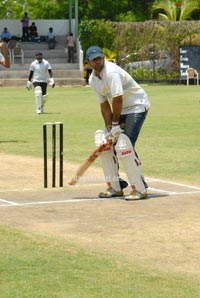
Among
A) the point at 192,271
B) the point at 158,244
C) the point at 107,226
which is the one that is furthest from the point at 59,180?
the point at 192,271

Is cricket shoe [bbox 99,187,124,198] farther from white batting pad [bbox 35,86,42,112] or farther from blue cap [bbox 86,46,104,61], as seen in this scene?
white batting pad [bbox 35,86,42,112]

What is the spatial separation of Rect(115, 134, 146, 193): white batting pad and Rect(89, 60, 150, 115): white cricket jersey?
0.50 metres

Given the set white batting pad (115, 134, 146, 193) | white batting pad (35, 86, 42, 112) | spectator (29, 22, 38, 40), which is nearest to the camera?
white batting pad (115, 134, 146, 193)

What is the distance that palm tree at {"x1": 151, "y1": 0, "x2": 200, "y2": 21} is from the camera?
78375 mm

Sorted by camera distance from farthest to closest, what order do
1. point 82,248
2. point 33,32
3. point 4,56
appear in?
point 33,32, point 4,56, point 82,248

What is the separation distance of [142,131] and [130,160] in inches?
436

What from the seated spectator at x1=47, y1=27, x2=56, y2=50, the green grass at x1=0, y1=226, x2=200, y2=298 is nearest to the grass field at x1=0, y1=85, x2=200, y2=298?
the green grass at x1=0, y1=226, x2=200, y2=298

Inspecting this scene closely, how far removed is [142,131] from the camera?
23.1 meters

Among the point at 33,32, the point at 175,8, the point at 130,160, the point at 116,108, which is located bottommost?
the point at 175,8

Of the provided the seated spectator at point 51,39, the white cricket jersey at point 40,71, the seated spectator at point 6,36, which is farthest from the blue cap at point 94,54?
the seated spectator at point 51,39

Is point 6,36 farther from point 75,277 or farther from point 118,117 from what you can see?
point 75,277

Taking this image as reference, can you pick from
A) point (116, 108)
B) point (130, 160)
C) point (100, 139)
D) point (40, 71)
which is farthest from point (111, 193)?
point (40, 71)

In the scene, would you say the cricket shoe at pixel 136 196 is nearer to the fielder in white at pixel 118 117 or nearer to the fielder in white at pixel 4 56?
the fielder in white at pixel 118 117

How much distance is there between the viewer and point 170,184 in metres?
13.5
